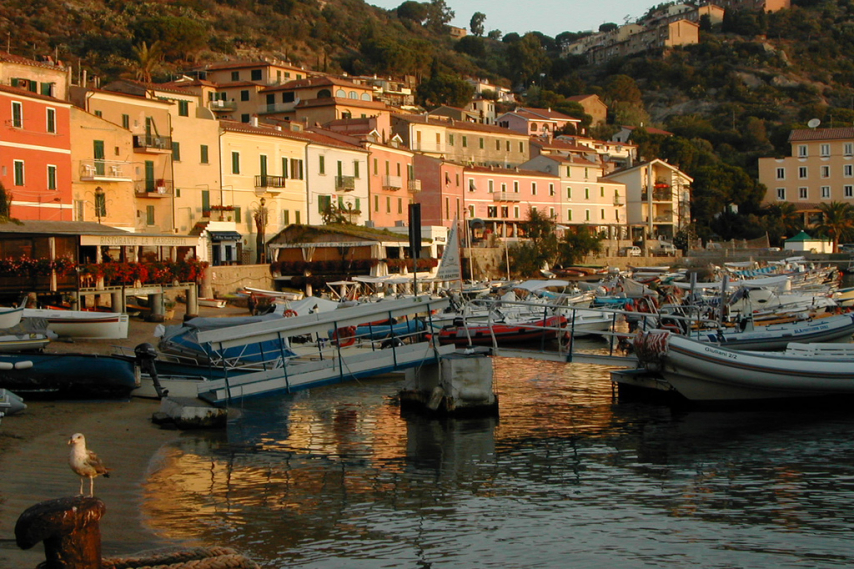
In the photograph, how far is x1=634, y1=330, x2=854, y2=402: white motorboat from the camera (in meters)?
22.3

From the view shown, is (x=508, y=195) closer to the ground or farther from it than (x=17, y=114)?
closer to the ground

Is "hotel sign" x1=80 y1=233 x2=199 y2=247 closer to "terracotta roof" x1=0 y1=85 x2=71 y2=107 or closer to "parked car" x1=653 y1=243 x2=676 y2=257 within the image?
"terracotta roof" x1=0 y1=85 x2=71 y2=107

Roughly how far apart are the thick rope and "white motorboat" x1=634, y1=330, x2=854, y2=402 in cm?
1585

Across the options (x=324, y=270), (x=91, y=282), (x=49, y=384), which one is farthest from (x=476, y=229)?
(x=49, y=384)

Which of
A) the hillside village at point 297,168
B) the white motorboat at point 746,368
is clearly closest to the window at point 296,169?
the hillside village at point 297,168

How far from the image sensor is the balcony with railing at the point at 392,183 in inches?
2758

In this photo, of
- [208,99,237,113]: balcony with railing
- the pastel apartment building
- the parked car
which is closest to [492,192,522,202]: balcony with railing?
the parked car

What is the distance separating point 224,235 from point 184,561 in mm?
48422

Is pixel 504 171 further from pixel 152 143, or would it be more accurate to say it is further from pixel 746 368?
pixel 746 368

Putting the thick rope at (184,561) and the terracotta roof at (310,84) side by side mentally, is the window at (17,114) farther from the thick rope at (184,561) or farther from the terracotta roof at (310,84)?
the terracotta roof at (310,84)

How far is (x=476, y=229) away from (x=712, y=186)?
124 ft

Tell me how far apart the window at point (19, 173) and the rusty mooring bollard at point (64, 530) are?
39.4m

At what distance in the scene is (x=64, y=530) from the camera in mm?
6867

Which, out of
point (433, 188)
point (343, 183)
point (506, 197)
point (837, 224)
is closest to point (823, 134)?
point (837, 224)
